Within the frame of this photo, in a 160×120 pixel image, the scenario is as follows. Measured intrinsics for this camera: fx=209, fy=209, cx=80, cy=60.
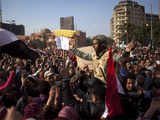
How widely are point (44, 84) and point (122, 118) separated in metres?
1.66

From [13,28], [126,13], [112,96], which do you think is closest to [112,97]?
[112,96]

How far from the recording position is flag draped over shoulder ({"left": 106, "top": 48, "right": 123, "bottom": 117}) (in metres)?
3.18

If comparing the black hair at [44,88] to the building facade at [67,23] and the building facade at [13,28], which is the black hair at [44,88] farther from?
the building facade at [67,23]

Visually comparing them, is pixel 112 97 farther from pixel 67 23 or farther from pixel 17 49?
pixel 67 23

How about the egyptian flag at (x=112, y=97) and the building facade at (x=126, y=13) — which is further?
the building facade at (x=126, y=13)

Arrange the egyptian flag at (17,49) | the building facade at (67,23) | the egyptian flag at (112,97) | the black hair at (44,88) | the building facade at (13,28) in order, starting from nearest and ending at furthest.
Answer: the egyptian flag at (112,97) → the black hair at (44,88) → the egyptian flag at (17,49) → the building facade at (13,28) → the building facade at (67,23)

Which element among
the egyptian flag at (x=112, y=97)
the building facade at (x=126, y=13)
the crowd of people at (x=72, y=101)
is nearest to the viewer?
the crowd of people at (x=72, y=101)

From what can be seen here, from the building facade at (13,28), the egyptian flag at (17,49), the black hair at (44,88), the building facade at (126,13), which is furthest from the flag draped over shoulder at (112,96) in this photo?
the building facade at (126,13)

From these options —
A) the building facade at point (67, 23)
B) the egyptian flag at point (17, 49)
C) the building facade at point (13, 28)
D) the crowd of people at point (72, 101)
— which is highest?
the building facade at point (67, 23)

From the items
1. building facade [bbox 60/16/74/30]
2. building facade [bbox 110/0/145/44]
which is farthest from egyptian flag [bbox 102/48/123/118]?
building facade [bbox 60/16/74/30]

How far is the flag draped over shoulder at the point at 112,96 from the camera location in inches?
125

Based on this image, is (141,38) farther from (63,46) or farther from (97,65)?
(97,65)

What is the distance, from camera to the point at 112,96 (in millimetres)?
3225

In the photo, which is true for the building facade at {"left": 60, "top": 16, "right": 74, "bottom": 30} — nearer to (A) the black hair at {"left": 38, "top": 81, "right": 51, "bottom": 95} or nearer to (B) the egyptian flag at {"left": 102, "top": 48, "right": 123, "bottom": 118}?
(A) the black hair at {"left": 38, "top": 81, "right": 51, "bottom": 95}
